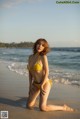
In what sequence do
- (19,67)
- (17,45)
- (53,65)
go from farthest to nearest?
(19,67) < (53,65) < (17,45)

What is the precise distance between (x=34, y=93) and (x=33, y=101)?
0.06m

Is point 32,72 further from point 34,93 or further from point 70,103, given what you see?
point 70,103

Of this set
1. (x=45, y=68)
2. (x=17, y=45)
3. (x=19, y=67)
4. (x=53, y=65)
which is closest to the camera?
(x=45, y=68)

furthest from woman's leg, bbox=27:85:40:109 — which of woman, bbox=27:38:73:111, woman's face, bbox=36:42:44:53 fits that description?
woman's face, bbox=36:42:44:53

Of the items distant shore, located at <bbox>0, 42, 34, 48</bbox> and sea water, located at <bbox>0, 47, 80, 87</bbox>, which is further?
sea water, located at <bbox>0, 47, 80, 87</bbox>

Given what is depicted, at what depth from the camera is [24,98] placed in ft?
8.08

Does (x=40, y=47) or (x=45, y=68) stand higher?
(x=40, y=47)

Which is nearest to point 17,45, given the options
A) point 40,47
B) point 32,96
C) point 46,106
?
point 40,47

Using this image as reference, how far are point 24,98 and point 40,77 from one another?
0.79ft

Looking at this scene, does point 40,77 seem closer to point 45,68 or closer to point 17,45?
point 45,68

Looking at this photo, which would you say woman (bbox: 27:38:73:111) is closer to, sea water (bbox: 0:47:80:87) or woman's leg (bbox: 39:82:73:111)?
woman's leg (bbox: 39:82:73:111)

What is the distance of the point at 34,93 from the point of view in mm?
2336

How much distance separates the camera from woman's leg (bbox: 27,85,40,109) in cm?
233

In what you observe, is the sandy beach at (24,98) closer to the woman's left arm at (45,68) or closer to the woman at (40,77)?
the woman at (40,77)
